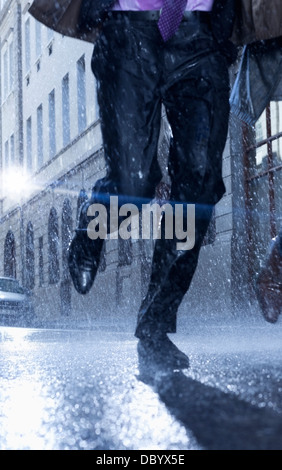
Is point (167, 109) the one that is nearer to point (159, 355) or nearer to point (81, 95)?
point (159, 355)

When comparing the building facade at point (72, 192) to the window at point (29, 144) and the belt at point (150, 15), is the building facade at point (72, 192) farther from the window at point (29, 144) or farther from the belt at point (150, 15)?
the belt at point (150, 15)

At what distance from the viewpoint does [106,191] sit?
3422 millimetres

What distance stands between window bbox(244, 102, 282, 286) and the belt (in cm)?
962

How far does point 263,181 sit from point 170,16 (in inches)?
425

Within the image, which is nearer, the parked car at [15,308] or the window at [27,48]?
the parked car at [15,308]

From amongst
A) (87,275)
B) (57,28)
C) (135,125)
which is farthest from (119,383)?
(57,28)

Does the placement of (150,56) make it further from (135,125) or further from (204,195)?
(204,195)

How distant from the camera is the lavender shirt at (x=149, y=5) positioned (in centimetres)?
334

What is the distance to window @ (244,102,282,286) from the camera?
1334 centimetres

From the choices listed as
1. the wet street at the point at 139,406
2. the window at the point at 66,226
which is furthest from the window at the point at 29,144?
the wet street at the point at 139,406

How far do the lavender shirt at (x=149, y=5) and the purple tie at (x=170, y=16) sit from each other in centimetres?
8

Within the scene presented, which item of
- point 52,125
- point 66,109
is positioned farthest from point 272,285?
point 52,125

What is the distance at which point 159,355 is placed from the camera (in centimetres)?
312

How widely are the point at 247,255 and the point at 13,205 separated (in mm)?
20282
